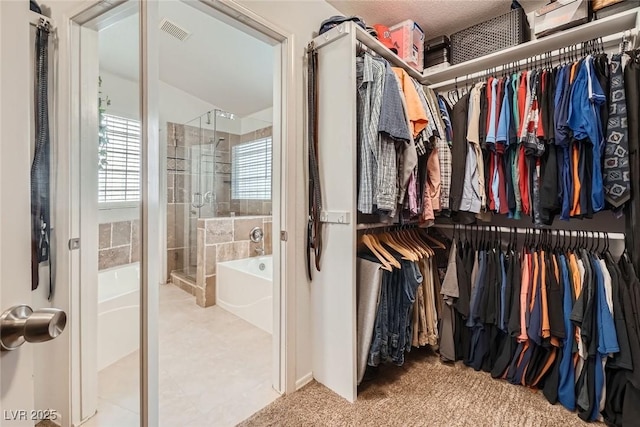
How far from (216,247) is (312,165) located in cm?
216

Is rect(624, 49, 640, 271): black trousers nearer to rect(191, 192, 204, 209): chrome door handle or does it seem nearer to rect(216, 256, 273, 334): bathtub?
rect(216, 256, 273, 334): bathtub

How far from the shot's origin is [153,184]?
1020 millimetres

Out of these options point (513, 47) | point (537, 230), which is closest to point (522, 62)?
point (513, 47)

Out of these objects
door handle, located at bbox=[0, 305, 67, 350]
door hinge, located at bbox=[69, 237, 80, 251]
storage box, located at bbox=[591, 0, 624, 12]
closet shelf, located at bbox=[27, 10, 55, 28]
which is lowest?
door handle, located at bbox=[0, 305, 67, 350]

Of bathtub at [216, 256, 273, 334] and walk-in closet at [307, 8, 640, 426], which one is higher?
walk-in closet at [307, 8, 640, 426]

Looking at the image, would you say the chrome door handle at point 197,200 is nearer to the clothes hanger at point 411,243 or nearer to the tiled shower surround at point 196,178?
the tiled shower surround at point 196,178

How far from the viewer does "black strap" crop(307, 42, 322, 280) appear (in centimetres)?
172

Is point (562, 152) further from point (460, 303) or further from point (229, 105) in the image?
point (229, 105)

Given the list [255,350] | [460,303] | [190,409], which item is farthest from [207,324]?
[460,303]

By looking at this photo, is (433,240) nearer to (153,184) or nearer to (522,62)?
(522,62)

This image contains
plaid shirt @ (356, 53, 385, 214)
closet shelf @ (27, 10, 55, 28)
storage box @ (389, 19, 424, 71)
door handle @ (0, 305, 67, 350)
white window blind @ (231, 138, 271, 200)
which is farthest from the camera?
white window blind @ (231, 138, 271, 200)

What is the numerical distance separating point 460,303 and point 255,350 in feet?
5.05

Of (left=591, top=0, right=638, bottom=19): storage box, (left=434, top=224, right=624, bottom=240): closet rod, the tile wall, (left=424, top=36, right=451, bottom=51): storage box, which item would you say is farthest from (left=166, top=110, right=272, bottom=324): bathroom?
(left=591, top=0, right=638, bottom=19): storage box

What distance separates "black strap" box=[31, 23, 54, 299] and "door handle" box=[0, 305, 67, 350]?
16cm
